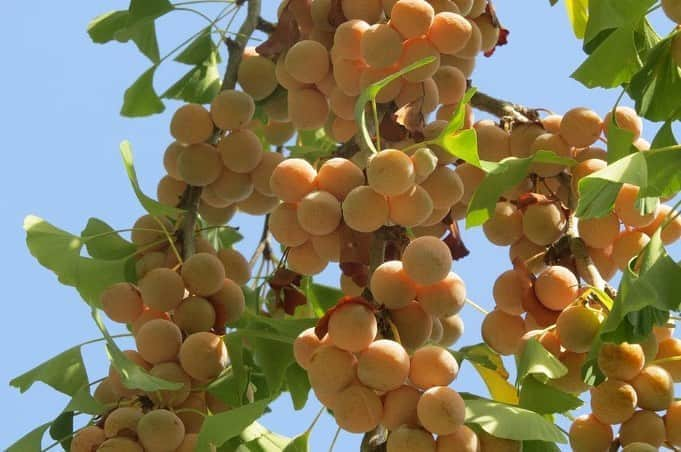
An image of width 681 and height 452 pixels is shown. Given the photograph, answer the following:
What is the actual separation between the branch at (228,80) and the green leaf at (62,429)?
1.15ft

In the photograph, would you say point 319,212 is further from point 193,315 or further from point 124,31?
point 124,31

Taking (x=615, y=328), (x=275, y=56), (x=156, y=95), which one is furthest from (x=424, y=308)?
(x=156, y=95)

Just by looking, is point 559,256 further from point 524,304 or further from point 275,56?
point 275,56

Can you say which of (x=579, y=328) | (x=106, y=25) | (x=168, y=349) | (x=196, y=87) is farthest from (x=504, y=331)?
(x=106, y=25)

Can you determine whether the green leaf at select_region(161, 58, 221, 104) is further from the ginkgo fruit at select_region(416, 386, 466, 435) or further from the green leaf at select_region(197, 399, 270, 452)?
the ginkgo fruit at select_region(416, 386, 466, 435)

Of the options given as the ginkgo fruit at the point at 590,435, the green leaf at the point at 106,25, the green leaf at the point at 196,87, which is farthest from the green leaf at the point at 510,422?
the green leaf at the point at 106,25

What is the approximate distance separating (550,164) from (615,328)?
474 millimetres

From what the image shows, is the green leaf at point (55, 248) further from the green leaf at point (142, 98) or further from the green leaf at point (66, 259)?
the green leaf at point (142, 98)

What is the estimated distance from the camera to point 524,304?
182 cm

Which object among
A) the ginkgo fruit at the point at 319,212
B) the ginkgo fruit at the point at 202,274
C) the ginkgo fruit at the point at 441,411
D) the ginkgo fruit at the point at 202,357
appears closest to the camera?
the ginkgo fruit at the point at 441,411

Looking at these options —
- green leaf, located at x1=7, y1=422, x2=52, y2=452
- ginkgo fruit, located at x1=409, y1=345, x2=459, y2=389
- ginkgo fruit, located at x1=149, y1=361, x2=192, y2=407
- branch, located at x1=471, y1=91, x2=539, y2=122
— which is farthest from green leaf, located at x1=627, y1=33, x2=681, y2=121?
green leaf, located at x1=7, y1=422, x2=52, y2=452

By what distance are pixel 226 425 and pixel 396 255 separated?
1.12 ft

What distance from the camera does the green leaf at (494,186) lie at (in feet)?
5.69

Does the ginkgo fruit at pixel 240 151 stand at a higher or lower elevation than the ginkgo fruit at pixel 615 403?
higher
